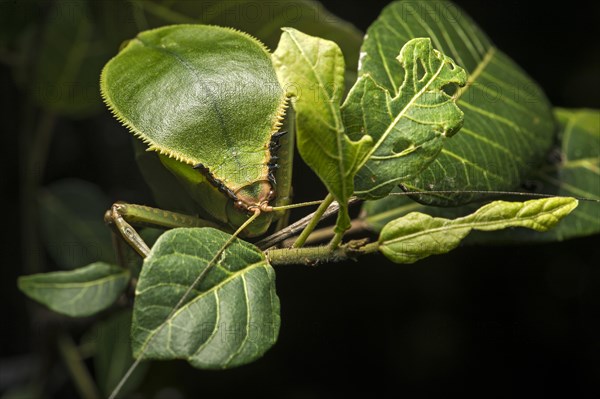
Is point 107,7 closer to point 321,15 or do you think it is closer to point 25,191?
point 321,15

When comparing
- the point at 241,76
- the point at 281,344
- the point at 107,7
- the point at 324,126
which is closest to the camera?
the point at 324,126

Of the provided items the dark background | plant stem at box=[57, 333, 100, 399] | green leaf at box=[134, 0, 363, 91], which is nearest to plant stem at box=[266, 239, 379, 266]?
green leaf at box=[134, 0, 363, 91]

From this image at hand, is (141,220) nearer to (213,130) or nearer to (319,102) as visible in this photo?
(213,130)

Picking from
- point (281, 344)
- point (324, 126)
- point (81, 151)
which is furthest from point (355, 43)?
point (81, 151)

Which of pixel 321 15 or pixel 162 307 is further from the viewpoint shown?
pixel 321 15

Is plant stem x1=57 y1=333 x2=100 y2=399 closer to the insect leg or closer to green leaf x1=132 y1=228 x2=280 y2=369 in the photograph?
the insect leg

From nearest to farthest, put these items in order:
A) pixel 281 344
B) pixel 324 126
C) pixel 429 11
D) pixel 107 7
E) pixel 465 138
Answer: pixel 324 126
pixel 465 138
pixel 429 11
pixel 107 7
pixel 281 344

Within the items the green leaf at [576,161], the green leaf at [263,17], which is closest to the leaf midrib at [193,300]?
the green leaf at [263,17]
